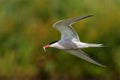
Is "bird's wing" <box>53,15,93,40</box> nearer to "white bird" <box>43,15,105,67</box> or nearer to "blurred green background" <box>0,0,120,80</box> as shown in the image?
"white bird" <box>43,15,105,67</box>

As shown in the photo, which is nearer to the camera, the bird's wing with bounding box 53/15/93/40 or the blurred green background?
the bird's wing with bounding box 53/15/93/40

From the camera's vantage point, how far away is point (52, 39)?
1133 cm

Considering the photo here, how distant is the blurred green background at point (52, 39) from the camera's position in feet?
37.2

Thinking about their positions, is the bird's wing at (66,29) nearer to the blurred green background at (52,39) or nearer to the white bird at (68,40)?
the white bird at (68,40)

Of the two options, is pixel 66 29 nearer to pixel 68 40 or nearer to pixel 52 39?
pixel 68 40

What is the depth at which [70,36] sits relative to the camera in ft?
24.5

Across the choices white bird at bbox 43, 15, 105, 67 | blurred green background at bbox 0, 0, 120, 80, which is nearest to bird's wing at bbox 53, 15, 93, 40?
white bird at bbox 43, 15, 105, 67

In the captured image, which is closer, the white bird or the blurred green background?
the white bird

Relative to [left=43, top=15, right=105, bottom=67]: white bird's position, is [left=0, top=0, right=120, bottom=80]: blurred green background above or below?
below

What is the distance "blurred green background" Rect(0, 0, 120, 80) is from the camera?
11.3m

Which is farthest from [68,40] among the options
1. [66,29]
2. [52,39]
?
[52,39]

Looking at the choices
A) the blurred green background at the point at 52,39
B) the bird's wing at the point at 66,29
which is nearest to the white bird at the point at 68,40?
the bird's wing at the point at 66,29

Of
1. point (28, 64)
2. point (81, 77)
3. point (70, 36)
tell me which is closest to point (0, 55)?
point (28, 64)

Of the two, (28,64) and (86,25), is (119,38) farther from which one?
(28,64)
